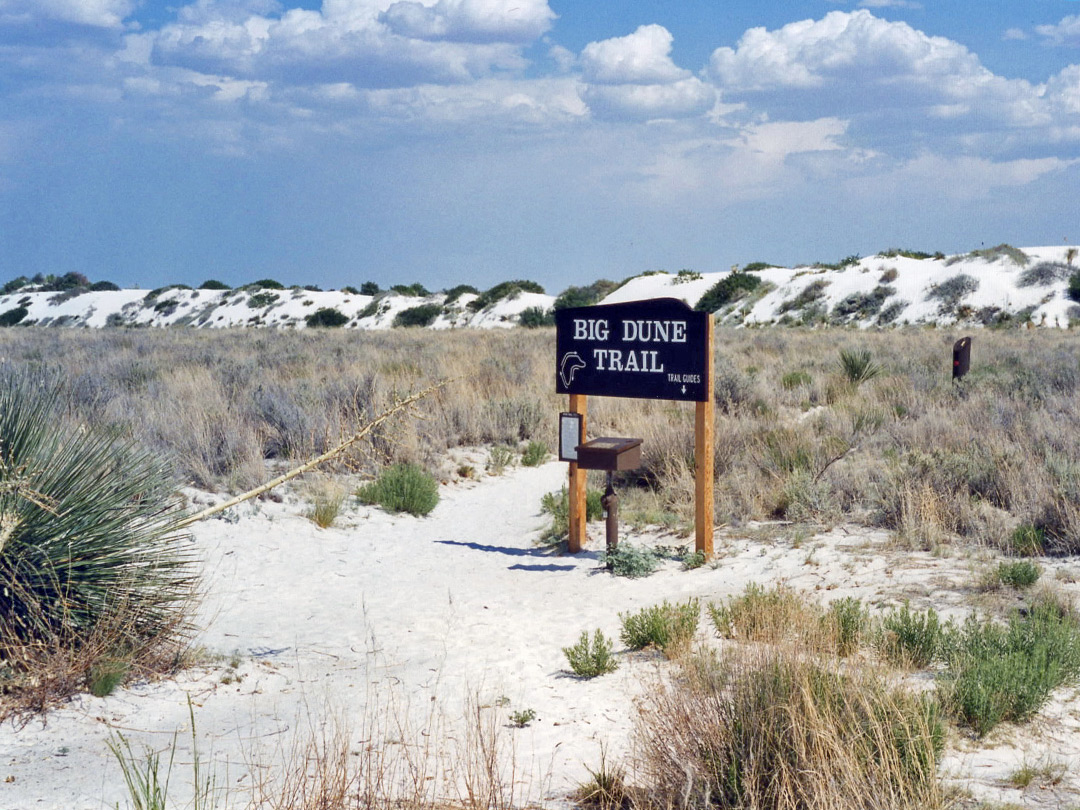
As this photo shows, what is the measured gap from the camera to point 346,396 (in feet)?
44.5

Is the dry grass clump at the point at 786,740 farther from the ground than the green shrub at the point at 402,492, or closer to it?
farther from the ground

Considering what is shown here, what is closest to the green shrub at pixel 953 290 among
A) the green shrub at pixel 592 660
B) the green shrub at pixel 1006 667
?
the green shrub at pixel 1006 667

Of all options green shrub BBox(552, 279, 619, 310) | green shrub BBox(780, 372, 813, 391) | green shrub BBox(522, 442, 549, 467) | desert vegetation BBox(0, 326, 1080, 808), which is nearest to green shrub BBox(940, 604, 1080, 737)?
desert vegetation BBox(0, 326, 1080, 808)

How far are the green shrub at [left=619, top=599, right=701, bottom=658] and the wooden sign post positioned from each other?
7.41 ft

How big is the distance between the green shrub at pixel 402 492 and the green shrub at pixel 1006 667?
20.0 ft

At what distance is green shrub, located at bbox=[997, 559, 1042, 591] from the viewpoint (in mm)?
6211

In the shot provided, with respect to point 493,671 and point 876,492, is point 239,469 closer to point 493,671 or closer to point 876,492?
point 493,671

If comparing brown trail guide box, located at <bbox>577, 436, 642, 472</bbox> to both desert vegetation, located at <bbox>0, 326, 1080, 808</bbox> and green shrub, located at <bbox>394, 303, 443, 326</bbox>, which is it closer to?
desert vegetation, located at <bbox>0, 326, 1080, 808</bbox>

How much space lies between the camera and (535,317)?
4569 centimetres

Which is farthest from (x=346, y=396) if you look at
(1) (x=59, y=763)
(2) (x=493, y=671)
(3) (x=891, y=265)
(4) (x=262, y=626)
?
(3) (x=891, y=265)

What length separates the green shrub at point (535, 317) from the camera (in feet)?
147

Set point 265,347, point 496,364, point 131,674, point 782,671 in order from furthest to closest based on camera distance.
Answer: point 265,347
point 496,364
point 131,674
point 782,671

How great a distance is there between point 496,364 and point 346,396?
215 inches

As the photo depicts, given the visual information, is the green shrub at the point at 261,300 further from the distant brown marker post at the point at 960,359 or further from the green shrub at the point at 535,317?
the distant brown marker post at the point at 960,359
